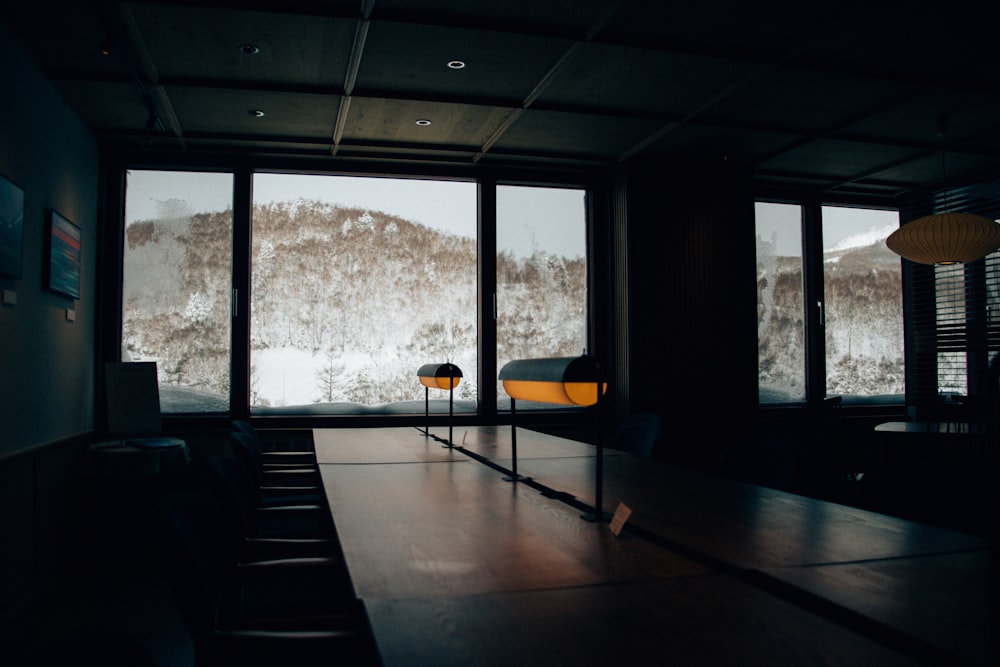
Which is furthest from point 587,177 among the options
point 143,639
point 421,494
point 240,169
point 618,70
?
point 143,639

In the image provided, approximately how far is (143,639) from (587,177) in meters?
4.81

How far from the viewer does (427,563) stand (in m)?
1.55

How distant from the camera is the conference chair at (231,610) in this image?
136 centimetres

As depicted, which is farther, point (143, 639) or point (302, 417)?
Result: point (302, 417)

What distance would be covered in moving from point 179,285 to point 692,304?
427 cm

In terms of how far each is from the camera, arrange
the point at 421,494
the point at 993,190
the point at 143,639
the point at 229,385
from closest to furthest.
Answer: the point at 421,494, the point at 143,639, the point at 229,385, the point at 993,190

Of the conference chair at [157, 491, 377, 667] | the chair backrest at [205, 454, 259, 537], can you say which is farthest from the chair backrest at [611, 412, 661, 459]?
the conference chair at [157, 491, 377, 667]

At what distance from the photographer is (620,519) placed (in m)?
1.82

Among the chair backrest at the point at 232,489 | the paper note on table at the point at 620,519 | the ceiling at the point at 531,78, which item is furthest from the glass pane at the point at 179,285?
the paper note on table at the point at 620,519

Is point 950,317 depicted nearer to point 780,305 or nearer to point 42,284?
point 780,305

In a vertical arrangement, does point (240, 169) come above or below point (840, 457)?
above

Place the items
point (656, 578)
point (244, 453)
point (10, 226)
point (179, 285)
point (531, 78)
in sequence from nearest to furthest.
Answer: point (656, 578) < point (244, 453) < point (10, 226) < point (531, 78) < point (179, 285)

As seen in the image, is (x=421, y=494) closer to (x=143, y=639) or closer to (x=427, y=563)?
(x=427, y=563)

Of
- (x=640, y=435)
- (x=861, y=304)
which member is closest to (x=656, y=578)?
(x=640, y=435)
